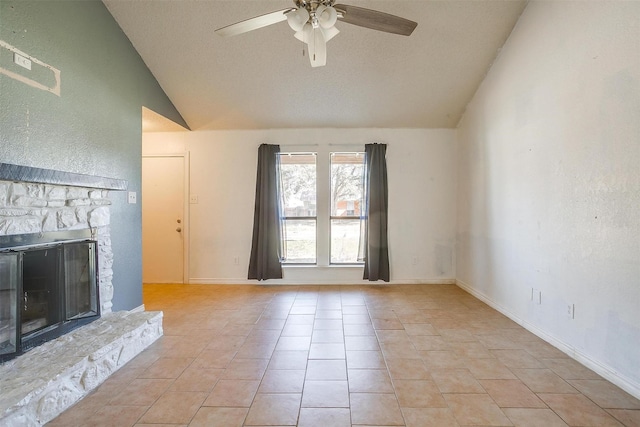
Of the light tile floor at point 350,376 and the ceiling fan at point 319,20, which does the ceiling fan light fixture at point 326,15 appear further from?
the light tile floor at point 350,376

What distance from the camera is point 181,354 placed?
97.4 inches

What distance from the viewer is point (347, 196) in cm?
471

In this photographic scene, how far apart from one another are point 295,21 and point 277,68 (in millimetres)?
1648

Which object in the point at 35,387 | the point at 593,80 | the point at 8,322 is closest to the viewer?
the point at 35,387

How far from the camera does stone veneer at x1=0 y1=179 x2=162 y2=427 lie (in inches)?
63.9

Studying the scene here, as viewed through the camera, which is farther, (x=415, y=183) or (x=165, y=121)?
(x=415, y=183)

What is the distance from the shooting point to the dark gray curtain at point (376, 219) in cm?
452

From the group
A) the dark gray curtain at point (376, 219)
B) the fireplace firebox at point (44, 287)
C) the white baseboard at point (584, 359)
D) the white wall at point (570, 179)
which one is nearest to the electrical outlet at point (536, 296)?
the white wall at point (570, 179)

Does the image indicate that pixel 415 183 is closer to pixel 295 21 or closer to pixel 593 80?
pixel 593 80

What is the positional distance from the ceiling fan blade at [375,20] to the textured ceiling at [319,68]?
2.90 ft

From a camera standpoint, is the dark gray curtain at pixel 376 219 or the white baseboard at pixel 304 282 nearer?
the dark gray curtain at pixel 376 219

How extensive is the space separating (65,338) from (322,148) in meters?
3.61

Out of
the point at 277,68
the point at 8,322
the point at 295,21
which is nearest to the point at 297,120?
the point at 277,68

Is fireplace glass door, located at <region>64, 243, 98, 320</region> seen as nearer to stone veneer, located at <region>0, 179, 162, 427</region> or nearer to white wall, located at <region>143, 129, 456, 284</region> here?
stone veneer, located at <region>0, 179, 162, 427</region>
